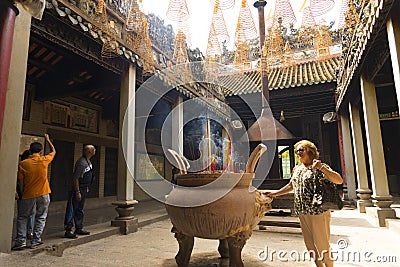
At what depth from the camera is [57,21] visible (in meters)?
3.89

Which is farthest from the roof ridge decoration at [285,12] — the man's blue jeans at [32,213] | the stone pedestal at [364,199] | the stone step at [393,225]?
the stone pedestal at [364,199]

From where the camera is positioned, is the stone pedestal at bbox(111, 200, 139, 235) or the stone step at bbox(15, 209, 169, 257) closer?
the stone step at bbox(15, 209, 169, 257)

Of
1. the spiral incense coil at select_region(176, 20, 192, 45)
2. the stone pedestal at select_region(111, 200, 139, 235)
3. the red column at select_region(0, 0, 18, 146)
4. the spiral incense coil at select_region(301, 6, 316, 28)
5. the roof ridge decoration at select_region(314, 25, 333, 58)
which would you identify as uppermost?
the roof ridge decoration at select_region(314, 25, 333, 58)

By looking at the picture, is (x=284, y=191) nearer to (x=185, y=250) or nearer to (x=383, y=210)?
(x=185, y=250)

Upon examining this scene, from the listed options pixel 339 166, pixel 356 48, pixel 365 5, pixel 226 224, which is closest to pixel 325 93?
pixel 339 166

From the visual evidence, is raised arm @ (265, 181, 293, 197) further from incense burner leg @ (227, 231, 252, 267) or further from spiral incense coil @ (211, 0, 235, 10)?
spiral incense coil @ (211, 0, 235, 10)

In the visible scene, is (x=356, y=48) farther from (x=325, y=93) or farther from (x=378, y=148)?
(x=325, y=93)

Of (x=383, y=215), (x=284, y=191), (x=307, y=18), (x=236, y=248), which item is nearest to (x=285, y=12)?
(x=307, y=18)

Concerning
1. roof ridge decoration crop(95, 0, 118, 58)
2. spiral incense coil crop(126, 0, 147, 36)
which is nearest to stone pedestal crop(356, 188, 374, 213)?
spiral incense coil crop(126, 0, 147, 36)

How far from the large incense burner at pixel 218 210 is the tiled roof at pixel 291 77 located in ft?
23.7

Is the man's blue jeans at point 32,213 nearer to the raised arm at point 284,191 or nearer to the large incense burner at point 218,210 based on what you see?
the large incense burner at point 218,210

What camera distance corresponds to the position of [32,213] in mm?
3529

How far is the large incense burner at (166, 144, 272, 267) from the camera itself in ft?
8.18

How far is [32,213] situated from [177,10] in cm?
336
